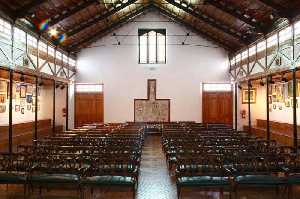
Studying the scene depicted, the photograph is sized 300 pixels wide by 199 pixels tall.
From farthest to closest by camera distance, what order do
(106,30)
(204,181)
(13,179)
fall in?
1. (106,30)
2. (13,179)
3. (204,181)

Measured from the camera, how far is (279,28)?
52.6 feet

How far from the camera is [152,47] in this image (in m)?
26.2

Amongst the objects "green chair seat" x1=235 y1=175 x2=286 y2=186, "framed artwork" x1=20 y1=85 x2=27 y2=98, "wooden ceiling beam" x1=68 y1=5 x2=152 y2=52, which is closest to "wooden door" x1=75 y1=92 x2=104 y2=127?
"wooden ceiling beam" x1=68 y1=5 x2=152 y2=52

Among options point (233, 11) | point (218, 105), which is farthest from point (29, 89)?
point (218, 105)

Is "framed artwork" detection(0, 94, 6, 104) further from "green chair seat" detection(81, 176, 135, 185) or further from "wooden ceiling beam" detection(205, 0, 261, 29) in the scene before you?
Answer: "green chair seat" detection(81, 176, 135, 185)

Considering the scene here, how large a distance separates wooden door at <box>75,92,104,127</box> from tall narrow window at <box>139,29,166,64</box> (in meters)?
4.51

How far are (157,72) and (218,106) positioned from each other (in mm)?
5366

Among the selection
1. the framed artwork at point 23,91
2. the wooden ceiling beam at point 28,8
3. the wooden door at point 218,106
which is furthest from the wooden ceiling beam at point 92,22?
the wooden door at point 218,106

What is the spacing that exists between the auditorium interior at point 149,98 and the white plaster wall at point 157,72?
78mm

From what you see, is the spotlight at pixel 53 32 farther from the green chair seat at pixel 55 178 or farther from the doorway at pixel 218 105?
the green chair seat at pixel 55 178

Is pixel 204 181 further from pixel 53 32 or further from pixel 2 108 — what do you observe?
pixel 53 32

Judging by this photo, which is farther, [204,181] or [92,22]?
[92,22]

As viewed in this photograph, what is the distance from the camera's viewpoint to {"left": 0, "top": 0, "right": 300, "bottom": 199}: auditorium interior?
8523 mm

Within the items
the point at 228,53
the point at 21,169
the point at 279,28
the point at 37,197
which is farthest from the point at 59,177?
the point at 228,53
